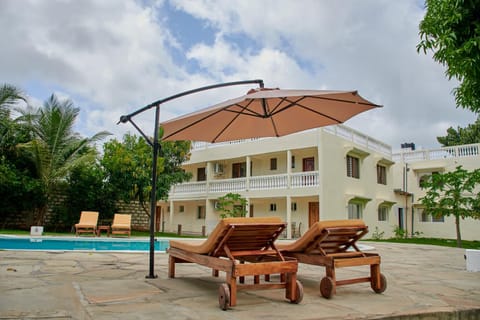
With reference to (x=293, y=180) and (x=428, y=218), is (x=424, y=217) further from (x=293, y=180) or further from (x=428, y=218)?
(x=293, y=180)

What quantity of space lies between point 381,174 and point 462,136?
47.4 feet

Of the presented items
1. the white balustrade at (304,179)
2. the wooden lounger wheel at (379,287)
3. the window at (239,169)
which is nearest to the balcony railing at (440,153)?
the white balustrade at (304,179)

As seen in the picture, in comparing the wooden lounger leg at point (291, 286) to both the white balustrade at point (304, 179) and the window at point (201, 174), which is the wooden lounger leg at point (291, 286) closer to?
the white balustrade at point (304, 179)

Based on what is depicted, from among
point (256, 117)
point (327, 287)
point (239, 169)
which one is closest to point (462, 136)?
point (239, 169)

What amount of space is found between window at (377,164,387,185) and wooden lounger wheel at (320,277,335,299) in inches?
808

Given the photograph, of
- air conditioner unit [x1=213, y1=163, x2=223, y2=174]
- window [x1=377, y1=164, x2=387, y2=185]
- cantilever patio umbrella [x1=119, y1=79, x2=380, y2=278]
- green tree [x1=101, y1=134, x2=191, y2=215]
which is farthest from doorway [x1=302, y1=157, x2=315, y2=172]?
cantilever patio umbrella [x1=119, y1=79, x2=380, y2=278]

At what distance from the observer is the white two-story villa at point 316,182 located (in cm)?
1934

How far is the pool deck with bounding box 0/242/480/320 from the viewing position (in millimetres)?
3311

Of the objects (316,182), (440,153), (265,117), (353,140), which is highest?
(353,140)

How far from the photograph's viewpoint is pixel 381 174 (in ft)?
78.6

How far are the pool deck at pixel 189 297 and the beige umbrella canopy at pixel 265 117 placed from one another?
2.02 metres

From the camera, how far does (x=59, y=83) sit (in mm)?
16734

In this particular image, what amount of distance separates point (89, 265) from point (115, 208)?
43.0ft

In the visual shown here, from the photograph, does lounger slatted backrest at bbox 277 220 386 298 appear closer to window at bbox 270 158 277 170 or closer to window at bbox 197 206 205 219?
window at bbox 270 158 277 170
